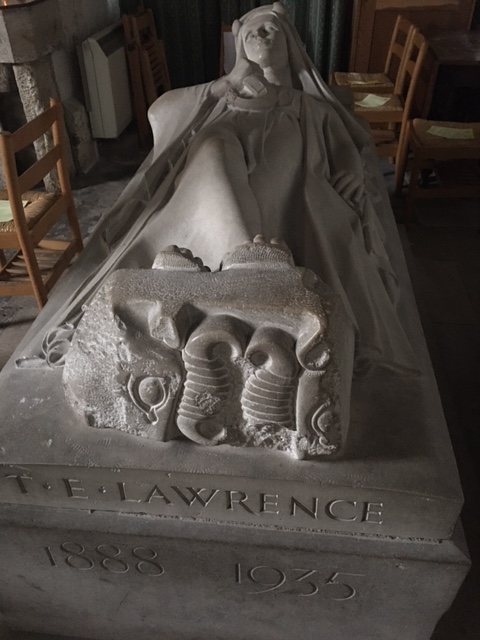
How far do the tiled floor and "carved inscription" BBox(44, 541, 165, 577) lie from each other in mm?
431

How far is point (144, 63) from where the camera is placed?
421cm

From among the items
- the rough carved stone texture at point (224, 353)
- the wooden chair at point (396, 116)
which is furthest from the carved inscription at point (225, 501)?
the wooden chair at point (396, 116)

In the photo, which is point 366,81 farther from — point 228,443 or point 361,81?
point 228,443

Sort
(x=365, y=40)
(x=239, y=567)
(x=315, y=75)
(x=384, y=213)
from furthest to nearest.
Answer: (x=365, y=40) < (x=315, y=75) < (x=384, y=213) < (x=239, y=567)

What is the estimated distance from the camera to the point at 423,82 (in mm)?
4375

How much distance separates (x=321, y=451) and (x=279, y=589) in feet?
1.35

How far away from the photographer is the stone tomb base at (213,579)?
1.20 metres

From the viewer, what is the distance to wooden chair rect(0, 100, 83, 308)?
2.18 metres

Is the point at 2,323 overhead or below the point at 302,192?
below

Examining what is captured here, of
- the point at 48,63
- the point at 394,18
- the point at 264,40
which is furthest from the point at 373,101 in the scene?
the point at 48,63

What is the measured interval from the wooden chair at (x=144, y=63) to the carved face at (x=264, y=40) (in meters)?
2.39

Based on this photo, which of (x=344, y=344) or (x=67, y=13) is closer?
(x=344, y=344)

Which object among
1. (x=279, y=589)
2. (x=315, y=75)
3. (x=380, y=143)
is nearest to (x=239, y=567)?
(x=279, y=589)

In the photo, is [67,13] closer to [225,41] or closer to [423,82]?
[225,41]
